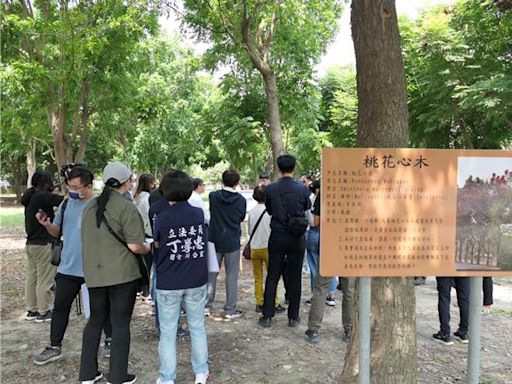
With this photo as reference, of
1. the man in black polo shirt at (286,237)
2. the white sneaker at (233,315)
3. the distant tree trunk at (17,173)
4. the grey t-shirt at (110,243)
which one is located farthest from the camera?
the distant tree trunk at (17,173)

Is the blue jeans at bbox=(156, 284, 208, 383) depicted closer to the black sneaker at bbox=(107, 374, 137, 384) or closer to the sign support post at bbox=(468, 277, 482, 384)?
the black sneaker at bbox=(107, 374, 137, 384)

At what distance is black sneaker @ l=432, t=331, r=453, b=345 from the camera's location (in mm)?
4676

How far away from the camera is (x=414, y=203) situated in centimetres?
264

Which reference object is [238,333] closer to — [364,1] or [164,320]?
[164,320]

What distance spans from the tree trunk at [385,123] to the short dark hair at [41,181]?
142 inches

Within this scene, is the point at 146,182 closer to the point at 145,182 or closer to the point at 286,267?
the point at 145,182

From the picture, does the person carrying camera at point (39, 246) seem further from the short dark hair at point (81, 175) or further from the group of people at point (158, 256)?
the short dark hair at point (81, 175)

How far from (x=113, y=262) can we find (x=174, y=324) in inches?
27.5

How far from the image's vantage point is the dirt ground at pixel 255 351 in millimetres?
3865

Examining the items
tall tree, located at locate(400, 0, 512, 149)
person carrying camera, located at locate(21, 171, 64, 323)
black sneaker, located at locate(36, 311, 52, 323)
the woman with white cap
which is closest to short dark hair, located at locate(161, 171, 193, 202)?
the woman with white cap

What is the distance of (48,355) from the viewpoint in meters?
4.07

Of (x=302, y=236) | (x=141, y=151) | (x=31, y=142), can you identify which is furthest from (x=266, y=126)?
(x=31, y=142)

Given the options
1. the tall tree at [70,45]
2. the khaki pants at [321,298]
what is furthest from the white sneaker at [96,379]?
the tall tree at [70,45]

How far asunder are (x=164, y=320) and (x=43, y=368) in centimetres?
137
